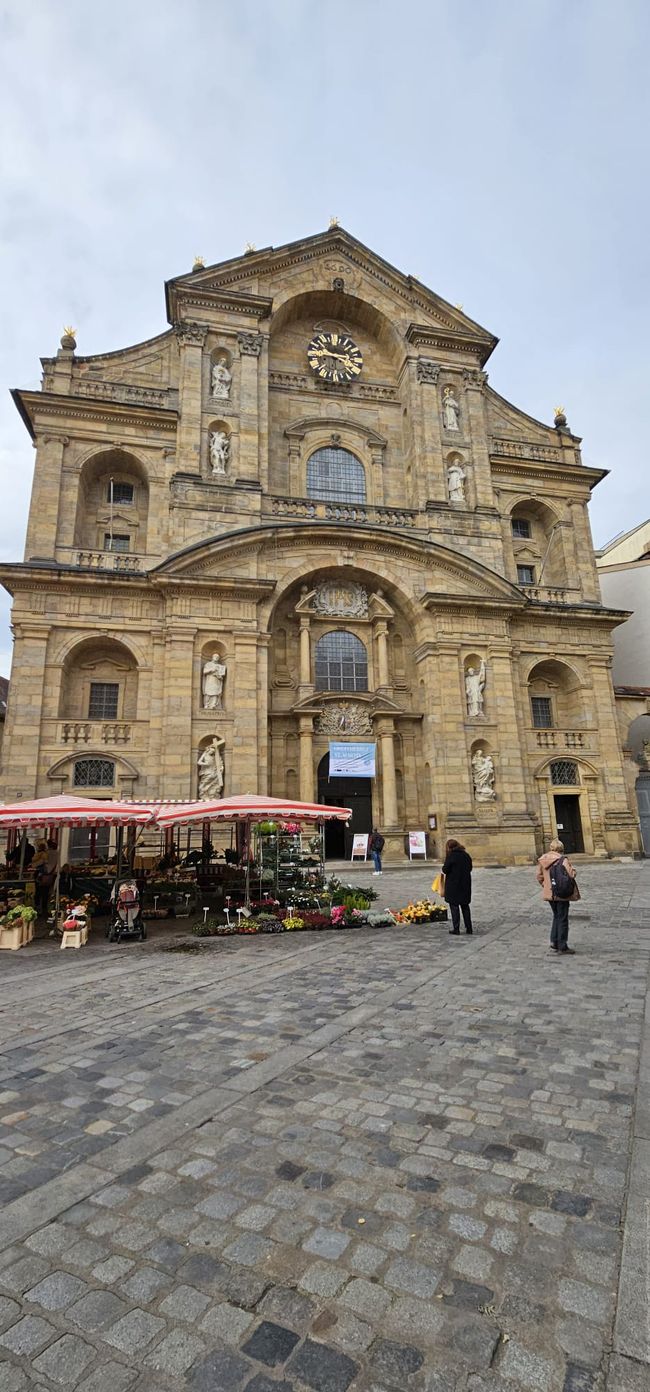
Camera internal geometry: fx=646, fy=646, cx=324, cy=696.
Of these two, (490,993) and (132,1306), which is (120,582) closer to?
(490,993)

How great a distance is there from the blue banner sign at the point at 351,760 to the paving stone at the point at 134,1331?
21997 millimetres

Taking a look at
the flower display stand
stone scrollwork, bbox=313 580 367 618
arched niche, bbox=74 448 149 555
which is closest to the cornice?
arched niche, bbox=74 448 149 555

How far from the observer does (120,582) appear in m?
22.9

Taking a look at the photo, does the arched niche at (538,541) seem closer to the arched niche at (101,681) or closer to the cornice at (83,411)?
the cornice at (83,411)

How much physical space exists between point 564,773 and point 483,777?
4684 millimetres

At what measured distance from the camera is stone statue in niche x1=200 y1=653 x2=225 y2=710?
22453 mm

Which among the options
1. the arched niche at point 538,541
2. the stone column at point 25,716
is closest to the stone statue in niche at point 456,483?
the arched niche at point 538,541

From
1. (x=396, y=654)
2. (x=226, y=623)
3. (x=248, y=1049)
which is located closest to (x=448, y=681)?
(x=396, y=654)

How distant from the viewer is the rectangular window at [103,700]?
2322 centimetres

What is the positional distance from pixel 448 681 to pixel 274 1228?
22.7 metres

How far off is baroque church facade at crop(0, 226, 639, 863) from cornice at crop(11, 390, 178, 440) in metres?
0.09

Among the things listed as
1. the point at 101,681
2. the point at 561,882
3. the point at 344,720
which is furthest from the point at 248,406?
the point at 561,882

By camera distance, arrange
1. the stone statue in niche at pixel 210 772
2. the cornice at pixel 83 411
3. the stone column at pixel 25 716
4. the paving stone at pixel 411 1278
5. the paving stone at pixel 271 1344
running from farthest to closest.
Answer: the cornice at pixel 83 411 → the stone statue in niche at pixel 210 772 → the stone column at pixel 25 716 → the paving stone at pixel 411 1278 → the paving stone at pixel 271 1344

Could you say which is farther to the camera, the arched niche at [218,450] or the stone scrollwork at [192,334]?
the stone scrollwork at [192,334]
